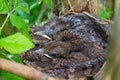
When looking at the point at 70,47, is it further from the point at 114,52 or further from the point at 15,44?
the point at 114,52

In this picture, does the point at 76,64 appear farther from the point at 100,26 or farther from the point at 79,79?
the point at 100,26

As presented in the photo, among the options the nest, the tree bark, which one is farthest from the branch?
the nest

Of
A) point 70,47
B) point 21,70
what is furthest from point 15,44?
point 70,47

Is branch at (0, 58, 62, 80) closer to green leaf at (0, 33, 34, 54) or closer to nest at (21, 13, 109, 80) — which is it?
green leaf at (0, 33, 34, 54)

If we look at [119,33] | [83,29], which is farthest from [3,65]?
[83,29]

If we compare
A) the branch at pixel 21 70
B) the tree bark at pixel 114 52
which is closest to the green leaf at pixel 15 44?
the branch at pixel 21 70

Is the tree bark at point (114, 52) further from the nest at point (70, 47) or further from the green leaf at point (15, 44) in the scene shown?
the nest at point (70, 47)

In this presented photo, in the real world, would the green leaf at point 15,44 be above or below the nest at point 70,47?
above
